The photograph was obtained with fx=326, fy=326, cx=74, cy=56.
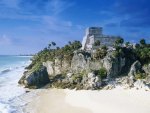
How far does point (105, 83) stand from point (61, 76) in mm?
11688

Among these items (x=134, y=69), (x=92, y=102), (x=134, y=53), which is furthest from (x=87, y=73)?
(x=92, y=102)

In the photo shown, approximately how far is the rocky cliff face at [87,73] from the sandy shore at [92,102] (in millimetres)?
2707

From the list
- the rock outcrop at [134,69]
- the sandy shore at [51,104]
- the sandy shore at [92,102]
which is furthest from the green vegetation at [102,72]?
the sandy shore at [51,104]

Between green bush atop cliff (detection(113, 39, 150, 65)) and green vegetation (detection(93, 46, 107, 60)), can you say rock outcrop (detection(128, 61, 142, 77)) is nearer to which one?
green bush atop cliff (detection(113, 39, 150, 65))

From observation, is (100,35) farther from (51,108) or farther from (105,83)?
(51,108)

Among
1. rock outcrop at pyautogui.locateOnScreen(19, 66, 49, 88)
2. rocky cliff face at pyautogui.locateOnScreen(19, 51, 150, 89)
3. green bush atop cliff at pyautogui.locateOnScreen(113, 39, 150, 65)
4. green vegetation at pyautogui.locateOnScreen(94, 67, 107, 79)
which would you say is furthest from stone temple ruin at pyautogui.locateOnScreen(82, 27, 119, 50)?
rock outcrop at pyautogui.locateOnScreen(19, 66, 49, 88)

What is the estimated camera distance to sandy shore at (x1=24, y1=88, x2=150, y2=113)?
31.4 metres

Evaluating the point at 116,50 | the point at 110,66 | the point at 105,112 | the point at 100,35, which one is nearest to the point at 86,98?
the point at 105,112

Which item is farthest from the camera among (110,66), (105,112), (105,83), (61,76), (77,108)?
(61,76)

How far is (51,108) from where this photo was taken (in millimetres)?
33688

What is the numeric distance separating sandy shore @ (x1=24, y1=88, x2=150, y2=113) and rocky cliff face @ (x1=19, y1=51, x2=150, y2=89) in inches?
107

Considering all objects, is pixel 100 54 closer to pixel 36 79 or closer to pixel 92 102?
pixel 36 79

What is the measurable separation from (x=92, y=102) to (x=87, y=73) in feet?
39.6

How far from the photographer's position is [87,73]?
46.8 m
